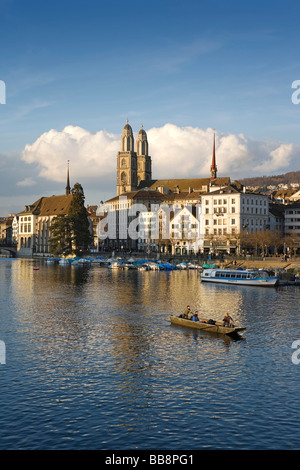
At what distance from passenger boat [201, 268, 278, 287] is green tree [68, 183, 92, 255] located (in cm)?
7633

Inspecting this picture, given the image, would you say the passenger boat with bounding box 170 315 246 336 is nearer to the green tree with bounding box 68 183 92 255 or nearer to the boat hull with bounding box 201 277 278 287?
the boat hull with bounding box 201 277 278 287

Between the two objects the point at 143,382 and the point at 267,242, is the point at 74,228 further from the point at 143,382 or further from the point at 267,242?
the point at 143,382

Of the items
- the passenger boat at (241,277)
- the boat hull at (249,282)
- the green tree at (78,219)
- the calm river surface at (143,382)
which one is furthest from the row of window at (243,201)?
the calm river surface at (143,382)

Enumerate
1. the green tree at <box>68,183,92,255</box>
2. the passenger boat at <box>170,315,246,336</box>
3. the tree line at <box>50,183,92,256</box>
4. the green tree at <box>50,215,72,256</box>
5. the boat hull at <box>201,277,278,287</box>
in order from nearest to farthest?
the passenger boat at <box>170,315,246,336</box> → the boat hull at <box>201,277,278,287</box> → the green tree at <box>68,183,92,255</box> → the tree line at <box>50,183,92,256</box> → the green tree at <box>50,215,72,256</box>

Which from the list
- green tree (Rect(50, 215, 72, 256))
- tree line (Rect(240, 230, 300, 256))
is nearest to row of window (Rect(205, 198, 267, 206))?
tree line (Rect(240, 230, 300, 256))

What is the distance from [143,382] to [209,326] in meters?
16.5

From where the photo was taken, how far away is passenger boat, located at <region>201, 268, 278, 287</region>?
93.9 metres

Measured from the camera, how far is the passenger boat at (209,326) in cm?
4556

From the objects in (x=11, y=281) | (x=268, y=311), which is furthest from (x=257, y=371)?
(x=11, y=281)

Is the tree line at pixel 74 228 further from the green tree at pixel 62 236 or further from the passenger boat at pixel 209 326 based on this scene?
the passenger boat at pixel 209 326

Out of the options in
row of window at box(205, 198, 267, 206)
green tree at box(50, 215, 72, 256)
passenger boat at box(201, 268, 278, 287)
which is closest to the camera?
passenger boat at box(201, 268, 278, 287)

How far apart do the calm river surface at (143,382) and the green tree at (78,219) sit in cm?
11201

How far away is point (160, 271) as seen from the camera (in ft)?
446

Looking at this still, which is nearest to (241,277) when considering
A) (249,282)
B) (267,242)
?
(249,282)
